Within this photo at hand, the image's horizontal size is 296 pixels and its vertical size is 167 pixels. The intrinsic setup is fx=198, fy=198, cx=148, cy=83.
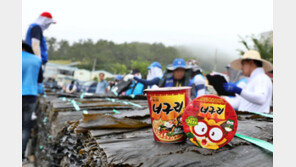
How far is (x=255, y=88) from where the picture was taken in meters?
2.71

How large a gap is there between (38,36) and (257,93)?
12.6 feet

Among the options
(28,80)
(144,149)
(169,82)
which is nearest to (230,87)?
(144,149)

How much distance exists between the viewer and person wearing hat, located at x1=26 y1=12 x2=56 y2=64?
3680mm

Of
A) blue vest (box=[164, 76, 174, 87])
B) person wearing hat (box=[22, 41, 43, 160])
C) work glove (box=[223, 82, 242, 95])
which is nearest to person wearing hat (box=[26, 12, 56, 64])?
person wearing hat (box=[22, 41, 43, 160])

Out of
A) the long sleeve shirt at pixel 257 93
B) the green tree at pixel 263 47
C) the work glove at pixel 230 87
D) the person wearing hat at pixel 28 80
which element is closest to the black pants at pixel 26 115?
the person wearing hat at pixel 28 80

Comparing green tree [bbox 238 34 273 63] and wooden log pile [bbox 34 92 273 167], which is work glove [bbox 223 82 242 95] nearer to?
wooden log pile [bbox 34 92 273 167]

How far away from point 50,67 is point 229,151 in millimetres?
48327

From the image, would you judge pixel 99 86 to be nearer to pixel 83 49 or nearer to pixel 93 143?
pixel 93 143

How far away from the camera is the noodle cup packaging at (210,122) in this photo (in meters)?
0.94

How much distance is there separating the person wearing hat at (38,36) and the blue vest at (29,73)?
777mm

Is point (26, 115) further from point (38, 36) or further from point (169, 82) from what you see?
point (169, 82)

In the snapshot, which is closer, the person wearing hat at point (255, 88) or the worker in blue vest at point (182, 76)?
the person wearing hat at point (255, 88)

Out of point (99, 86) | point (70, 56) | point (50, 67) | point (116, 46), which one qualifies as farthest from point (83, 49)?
point (99, 86)

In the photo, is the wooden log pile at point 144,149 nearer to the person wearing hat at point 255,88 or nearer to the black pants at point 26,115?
the person wearing hat at point 255,88
